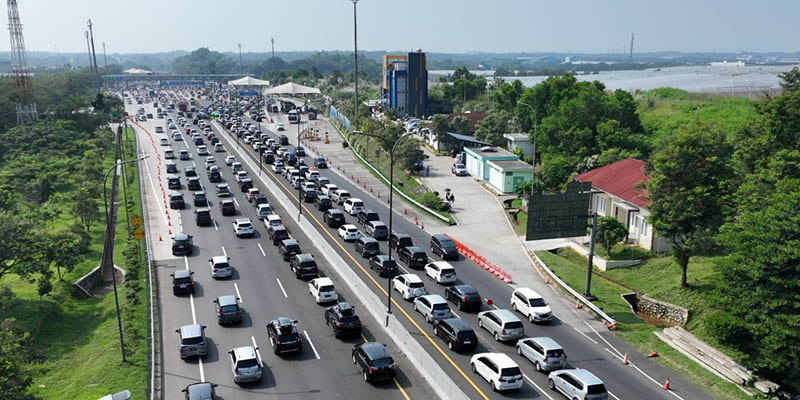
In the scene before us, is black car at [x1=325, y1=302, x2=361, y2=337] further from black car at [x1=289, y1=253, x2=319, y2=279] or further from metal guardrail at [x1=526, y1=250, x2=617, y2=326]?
metal guardrail at [x1=526, y1=250, x2=617, y2=326]

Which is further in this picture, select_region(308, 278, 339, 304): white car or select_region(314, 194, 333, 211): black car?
select_region(314, 194, 333, 211): black car

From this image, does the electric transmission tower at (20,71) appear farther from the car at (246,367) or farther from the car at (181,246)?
the car at (246,367)

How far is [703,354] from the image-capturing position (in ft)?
101

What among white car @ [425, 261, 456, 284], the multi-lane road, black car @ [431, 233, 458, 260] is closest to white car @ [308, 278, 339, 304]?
the multi-lane road

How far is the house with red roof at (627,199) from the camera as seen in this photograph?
153 feet

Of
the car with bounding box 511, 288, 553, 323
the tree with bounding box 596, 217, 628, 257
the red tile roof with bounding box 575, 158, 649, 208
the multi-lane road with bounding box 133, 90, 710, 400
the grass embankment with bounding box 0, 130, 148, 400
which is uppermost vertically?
the red tile roof with bounding box 575, 158, 649, 208

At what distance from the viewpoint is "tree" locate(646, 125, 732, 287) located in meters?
37.3

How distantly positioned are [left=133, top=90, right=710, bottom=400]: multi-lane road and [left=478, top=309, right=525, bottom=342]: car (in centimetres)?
50

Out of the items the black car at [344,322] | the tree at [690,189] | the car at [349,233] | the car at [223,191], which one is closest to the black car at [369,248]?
the car at [349,233]

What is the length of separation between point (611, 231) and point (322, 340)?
998 inches

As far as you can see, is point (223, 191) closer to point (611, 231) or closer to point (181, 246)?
point (181, 246)

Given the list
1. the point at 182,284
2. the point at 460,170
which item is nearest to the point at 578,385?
the point at 182,284

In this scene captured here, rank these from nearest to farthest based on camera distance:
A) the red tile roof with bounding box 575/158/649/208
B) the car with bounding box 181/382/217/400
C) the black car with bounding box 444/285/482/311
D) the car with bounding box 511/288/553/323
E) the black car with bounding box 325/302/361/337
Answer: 1. the car with bounding box 181/382/217/400
2. the black car with bounding box 325/302/361/337
3. the car with bounding box 511/288/553/323
4. the black car with bounding box 444/285/482/311
5. the red tile roof with bounding box 575/158/649/208

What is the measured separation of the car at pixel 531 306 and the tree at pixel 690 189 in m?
9.73
